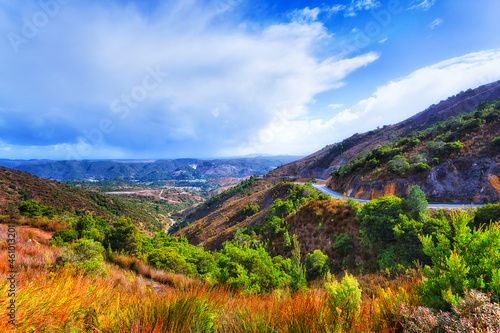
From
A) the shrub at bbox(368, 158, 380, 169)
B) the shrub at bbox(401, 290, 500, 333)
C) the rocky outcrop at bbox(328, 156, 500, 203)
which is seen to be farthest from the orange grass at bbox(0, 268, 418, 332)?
the shrub at bbox(368, 158, 380, 169)

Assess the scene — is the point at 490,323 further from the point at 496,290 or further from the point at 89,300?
the point at 89,300

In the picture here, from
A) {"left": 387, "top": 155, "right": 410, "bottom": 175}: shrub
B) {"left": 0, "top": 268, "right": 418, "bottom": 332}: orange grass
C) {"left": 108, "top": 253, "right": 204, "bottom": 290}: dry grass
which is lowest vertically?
{"left": 387, "top": 155, "right": 410, "bottom": 175}: shrub

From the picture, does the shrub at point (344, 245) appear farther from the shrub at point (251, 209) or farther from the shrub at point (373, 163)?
the shrub at point (251, 209)

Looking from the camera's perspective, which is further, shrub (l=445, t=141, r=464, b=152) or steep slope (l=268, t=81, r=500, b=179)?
steep slope (l=268, t=81, r=500, b=179)

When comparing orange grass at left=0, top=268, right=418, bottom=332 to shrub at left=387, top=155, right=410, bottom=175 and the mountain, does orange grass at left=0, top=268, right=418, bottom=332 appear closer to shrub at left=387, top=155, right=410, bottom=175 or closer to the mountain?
the mountain

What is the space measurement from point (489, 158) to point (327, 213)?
1944 cm

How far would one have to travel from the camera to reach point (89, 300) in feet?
8.68

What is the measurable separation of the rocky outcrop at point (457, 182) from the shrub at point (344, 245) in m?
13.2

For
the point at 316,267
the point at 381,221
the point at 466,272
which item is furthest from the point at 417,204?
the point at 466,272

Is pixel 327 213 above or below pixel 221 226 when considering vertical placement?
above

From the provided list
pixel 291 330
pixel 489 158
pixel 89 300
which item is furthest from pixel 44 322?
pixel 489 158

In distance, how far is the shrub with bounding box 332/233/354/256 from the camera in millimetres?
15539

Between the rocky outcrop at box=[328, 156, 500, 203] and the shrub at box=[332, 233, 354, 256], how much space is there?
13245 mm

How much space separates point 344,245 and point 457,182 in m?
17.7
